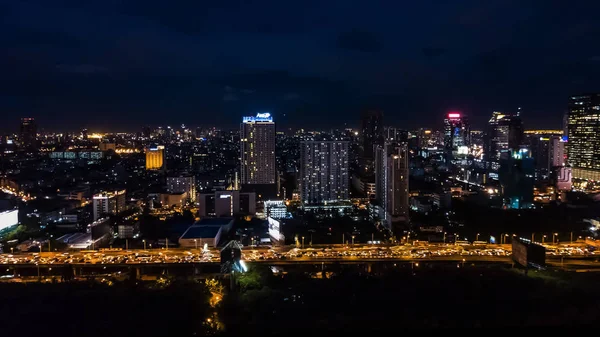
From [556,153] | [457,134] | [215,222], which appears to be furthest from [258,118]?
[457,134]

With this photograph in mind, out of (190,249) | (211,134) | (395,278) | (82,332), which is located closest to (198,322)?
(82,332)

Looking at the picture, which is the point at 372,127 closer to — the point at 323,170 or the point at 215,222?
the point at 323,170

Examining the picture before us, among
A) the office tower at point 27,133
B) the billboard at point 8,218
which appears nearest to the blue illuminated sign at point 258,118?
the billboard at point 8,218

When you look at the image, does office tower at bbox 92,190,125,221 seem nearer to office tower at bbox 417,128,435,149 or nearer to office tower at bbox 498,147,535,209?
office tower at bbox 498,147,535,209

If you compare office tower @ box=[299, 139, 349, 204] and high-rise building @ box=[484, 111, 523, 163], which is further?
high-rise building @ box=[484, 111, 523, 163]

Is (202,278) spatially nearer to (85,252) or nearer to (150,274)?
(150,274)

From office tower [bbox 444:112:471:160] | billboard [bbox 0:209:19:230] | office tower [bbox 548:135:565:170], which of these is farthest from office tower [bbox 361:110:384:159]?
billboard [bbox 0:209:19:230]
